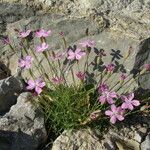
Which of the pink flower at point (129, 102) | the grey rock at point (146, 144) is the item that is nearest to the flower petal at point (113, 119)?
the pink flower at point (129, 102)

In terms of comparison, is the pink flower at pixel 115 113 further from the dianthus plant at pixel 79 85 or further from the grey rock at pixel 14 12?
the grey rock at pixel 14 12

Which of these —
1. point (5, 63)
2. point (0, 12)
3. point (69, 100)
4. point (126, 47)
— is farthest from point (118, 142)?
point (0, 12)

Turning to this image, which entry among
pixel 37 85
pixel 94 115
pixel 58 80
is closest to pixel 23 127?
pixel 37 85

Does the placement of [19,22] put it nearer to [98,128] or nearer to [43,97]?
[43,97]

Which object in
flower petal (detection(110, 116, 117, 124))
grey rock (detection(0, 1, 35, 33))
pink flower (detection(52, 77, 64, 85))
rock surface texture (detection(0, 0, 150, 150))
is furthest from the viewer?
grey rock (detection(0, 1, 35, 33))

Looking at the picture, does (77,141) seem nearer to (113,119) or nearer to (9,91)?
(113,119)

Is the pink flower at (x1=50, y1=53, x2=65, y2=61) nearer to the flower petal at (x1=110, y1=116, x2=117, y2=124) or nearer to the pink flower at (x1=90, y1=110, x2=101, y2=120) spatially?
the pink flower at (x1=90, y1=110, x2=101, y2=120)

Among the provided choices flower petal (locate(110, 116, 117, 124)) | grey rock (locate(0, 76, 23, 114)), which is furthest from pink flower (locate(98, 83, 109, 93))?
grey rock (locate(0, 76, 23, 114))
